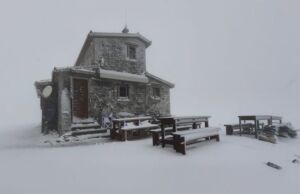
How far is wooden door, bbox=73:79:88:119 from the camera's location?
38.3 ft

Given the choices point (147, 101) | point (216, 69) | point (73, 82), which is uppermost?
point (216, 69)

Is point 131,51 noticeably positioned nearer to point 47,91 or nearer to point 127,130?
point 47,91

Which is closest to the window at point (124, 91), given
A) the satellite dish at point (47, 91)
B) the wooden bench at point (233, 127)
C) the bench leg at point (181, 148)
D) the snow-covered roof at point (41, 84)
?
the satellite dish at point (47, 91)

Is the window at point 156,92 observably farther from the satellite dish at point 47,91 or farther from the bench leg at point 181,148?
the bench leg at point 181,148

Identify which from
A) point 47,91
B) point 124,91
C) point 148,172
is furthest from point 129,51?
point 148,172

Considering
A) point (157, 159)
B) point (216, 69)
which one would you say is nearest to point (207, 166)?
point (157, 159)

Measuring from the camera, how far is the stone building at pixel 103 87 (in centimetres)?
1148

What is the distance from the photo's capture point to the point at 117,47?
47.7ft

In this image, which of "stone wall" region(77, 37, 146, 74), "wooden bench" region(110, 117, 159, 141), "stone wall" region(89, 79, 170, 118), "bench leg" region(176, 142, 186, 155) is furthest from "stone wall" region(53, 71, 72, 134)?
"bench leg" region(176, 142, 186, 155)

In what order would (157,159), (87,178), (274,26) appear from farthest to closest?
(274,26) < (157,159) < (87,178)

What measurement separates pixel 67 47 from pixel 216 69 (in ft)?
304

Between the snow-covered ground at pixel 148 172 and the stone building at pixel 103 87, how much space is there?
5432mm

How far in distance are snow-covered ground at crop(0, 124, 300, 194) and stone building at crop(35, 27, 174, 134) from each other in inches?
214

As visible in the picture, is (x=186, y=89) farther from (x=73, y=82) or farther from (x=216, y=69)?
(x=73, y=82)
